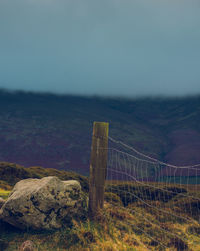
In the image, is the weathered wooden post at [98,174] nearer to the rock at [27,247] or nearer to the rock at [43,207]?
the rock at [43,207]

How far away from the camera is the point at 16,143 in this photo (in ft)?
356

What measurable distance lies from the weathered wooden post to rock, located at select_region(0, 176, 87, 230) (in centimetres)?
44

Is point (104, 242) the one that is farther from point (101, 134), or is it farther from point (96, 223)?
point (101, 134)

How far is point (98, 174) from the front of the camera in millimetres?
6742

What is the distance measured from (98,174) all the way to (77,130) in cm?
12448

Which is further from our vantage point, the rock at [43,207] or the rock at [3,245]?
the rock at [43,207]

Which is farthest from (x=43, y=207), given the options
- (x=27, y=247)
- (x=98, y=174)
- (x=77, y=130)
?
(x=77, y=130)

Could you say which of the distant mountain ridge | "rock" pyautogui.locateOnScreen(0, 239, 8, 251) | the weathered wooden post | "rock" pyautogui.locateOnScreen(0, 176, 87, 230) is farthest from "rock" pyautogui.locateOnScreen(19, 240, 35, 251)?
the distant mountain ridge

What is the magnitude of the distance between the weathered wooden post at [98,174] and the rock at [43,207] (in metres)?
0.44

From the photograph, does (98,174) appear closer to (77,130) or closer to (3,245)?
(3,245)

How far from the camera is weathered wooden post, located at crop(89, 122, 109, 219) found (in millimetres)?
6727

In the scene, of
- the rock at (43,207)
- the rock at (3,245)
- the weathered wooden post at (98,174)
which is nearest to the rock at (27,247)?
the rock at (3,245)

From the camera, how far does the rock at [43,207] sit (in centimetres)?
634

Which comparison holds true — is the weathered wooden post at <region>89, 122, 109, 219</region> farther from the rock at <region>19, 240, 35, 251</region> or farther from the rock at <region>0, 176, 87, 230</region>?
the rock at <region>19, 240, 35, 251</region>
